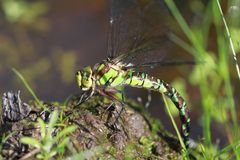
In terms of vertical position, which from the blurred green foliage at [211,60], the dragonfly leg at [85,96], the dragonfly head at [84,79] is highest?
the dragonfly head at [84,79]

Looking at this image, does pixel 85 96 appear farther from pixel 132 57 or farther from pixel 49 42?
pixel 49 42

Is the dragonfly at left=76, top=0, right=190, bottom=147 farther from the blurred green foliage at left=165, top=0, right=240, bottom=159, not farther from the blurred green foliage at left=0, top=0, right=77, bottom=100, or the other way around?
the blurred green foliage at left=0, top=0, right=77, bottom=100

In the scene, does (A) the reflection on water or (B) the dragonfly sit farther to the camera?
(A) the reflection on water

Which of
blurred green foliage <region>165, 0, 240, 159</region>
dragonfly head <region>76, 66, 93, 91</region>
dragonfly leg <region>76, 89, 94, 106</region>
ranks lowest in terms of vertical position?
blurred green foliage <region>165, 0, 240, 159</region>

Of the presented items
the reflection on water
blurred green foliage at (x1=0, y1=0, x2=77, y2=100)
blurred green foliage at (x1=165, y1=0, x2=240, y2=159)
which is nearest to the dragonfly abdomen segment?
blurred green foliage at (x1=165, y1=0, x2=240, y2=159)

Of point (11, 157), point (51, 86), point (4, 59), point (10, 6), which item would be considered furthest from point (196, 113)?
point (11, 157)

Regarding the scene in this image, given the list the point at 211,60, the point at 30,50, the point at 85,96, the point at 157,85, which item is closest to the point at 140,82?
the point at 157,85

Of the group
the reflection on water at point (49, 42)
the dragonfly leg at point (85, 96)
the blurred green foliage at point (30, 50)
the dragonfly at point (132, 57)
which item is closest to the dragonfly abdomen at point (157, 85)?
the dragonfly at point (132, 57)

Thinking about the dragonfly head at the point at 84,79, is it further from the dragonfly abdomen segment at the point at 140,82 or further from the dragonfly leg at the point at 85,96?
the dragonfly abdomen segment at the point at 140,82
